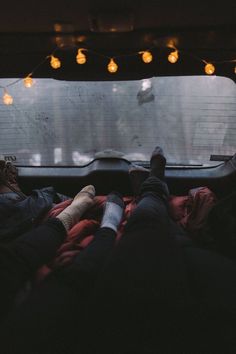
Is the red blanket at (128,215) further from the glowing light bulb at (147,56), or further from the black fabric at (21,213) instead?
the glowing light bulb at (147,56)

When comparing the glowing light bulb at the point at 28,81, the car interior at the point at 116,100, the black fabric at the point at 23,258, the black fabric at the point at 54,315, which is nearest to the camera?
the black fabric at the point at 54,315

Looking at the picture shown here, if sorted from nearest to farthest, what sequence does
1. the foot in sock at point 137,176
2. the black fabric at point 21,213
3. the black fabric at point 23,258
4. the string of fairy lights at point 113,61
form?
1. the black fabric at point 23,258
2. the black fabric at point 21,213
3. the string of fairy lights at point 113,61
4. the foot in sock at point 137,176

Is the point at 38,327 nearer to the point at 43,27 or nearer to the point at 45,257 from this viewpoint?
the point at 45,257

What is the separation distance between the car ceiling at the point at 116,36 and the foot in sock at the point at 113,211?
3.07ft

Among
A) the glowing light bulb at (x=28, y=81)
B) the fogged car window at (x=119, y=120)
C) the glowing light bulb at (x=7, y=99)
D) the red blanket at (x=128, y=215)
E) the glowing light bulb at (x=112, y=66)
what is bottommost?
the red blanket at (x=128, y=215)

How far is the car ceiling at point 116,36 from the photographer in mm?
1729

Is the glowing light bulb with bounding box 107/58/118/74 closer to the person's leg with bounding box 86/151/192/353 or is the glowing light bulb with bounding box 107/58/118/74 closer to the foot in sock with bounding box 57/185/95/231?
the foot in sock with bounding box 57/185/95/231

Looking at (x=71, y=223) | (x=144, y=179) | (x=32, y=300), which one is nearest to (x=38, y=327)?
(x=32, y=300)

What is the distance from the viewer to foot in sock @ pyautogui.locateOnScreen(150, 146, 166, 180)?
244 cm

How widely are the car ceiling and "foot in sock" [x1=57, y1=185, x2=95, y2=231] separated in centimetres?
90

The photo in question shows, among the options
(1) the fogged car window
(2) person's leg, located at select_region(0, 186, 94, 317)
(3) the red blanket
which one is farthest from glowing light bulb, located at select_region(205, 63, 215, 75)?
(2) person's leg, located at select_region(0, 186, 94, 317)

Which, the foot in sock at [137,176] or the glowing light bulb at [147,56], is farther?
the foot in sock at [137,176]

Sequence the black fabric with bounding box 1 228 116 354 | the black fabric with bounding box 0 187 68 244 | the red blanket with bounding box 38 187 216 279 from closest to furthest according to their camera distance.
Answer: the black fabric with bounding box 1 228 116 354, the red blanket with bounding box 38 187 216 279, the black fabric with bounding box 0 187 68 244

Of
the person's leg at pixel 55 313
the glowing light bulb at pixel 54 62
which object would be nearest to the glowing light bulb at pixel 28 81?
the glowing light bulb at pixel 54 62
